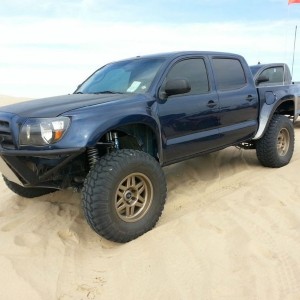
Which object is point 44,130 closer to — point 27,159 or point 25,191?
point 27,159

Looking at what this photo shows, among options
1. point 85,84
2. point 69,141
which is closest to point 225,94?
point 85,84

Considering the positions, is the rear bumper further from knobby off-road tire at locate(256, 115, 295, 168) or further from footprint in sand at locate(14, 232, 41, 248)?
knobby off-road tire at locate(256, 115, 295, 168)

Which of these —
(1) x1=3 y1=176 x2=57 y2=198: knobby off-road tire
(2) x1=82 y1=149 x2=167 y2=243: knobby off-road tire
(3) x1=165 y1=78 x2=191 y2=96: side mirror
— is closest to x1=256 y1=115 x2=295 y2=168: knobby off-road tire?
(3) x1=165 y1=78 x2=191 y2=96: side mirror

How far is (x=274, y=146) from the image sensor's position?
5.91 meters

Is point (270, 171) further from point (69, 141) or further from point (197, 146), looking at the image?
point (69, 141)

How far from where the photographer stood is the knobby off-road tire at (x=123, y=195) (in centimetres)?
348

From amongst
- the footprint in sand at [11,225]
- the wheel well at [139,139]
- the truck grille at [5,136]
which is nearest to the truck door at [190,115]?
the wheel well at [139,139]

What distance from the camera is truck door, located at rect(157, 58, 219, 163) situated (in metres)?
4.27

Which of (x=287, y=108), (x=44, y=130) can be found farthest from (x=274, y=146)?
(x=44, y=130)

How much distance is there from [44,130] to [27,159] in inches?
14.1

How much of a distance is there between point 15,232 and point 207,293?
2.11m

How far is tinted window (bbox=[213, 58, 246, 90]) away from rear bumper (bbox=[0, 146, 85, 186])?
8.01ft

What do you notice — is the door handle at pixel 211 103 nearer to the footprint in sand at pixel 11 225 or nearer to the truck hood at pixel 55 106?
the truck hood at pixel 55 106

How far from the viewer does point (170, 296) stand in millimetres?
2814
